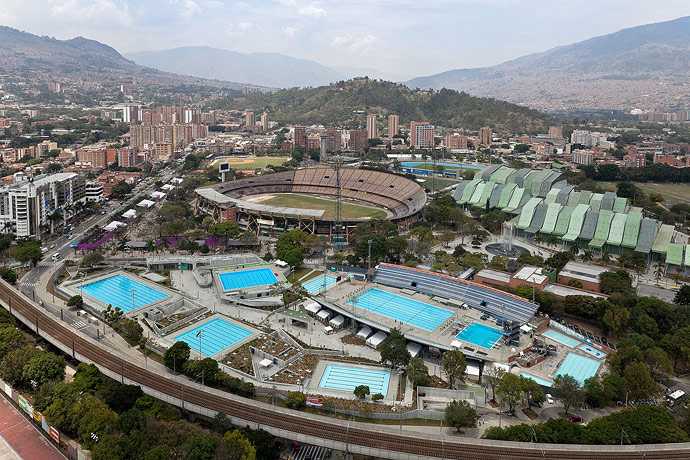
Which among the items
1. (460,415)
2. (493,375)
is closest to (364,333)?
(493,375)

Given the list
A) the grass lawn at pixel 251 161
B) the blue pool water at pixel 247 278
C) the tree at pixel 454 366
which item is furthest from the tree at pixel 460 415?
the grass lawn at pixel 251 161

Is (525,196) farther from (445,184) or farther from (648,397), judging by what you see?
(648,397)

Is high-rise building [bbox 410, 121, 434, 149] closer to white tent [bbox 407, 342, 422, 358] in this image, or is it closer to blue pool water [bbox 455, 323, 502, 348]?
blue pool water [bbox 455, 323, 502, 348]

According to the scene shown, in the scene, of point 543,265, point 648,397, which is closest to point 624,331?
point 648,397

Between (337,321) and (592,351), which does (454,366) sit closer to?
(592,351)

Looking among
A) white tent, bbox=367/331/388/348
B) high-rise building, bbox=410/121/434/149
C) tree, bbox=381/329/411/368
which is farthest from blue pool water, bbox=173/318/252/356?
high-rise building, bbox=410/121/434/149
